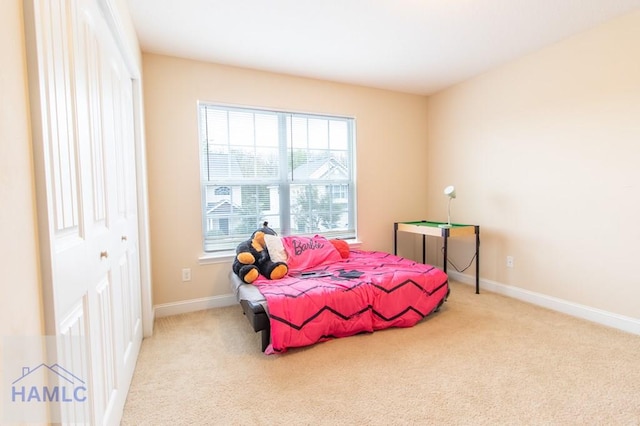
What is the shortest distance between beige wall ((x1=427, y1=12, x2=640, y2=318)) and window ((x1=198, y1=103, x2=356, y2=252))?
1527 mm

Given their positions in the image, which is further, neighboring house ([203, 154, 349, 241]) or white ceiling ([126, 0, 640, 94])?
neighboring house ([203, 154, 349, 241])

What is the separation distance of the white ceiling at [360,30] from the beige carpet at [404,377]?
2.45 m

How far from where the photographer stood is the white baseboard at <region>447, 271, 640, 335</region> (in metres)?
2.46

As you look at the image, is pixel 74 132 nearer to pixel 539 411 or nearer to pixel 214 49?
pixel 214 49

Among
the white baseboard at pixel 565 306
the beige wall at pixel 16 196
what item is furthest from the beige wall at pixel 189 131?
the beige wall at pixel 16 196

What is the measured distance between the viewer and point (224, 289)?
3.20 m

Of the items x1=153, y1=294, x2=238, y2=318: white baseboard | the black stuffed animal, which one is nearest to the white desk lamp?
the black stuffed animal

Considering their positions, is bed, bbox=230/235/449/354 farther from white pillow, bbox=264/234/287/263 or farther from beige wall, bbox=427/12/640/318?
beige wall, bbox=427/12/640/318

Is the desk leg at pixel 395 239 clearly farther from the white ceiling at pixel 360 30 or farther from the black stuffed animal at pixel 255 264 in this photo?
the white ceiling at pixel 360 30

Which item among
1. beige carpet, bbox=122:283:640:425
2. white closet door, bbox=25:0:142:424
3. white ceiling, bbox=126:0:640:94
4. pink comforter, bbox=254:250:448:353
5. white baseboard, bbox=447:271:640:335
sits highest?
white ceiling, bbox=126:0:640:94

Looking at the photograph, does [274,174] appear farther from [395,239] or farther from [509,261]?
[509,261]

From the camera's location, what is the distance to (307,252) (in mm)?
3188

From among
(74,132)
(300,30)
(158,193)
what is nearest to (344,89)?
(300,30)

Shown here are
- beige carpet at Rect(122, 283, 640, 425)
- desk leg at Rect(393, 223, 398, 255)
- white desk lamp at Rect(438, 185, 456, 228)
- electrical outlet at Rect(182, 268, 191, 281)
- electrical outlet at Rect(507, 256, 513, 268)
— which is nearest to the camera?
beige carpet at Rect(122, 283, 640, 425)
